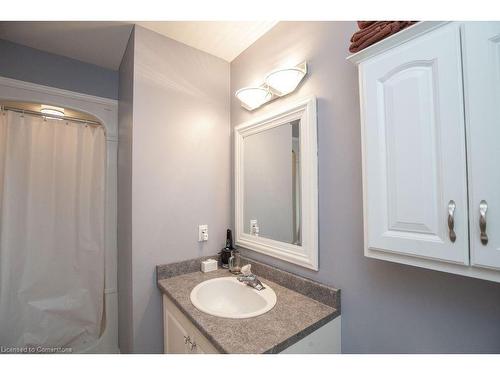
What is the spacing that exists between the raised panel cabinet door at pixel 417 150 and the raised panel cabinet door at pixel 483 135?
0.02 meters

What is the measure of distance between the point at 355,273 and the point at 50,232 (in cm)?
231

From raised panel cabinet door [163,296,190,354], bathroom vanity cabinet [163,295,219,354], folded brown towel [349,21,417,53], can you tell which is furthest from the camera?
raised panel cabinet door [163,296,190,354]

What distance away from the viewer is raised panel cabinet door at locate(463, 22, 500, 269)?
51 cm

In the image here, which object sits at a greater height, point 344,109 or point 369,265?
point 344,109

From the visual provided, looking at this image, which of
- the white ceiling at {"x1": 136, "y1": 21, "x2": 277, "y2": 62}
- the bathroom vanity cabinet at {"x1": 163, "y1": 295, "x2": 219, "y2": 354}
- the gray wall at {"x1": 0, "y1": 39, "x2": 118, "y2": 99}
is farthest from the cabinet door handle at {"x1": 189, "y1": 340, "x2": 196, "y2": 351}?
the gray wall at {"x1": 0, "y1": 39, "x2": 118, "y2": 99}

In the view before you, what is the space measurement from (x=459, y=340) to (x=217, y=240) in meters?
1.30

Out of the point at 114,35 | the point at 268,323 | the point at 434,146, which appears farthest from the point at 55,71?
the point at 434,146

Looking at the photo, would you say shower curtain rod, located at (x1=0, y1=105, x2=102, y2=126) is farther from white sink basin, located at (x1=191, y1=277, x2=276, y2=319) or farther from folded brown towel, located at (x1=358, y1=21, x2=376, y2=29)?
folded brown towel, located at (x1=358, y1=21, x2=376, y2=29)

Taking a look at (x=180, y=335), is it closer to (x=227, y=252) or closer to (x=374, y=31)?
(x=227, y=252)

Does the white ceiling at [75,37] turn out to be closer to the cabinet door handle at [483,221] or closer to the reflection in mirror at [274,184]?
the reflection in mirror at [274,184]

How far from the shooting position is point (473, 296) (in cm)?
68

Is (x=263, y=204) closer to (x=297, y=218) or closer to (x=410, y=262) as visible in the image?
(x=297, y=218)

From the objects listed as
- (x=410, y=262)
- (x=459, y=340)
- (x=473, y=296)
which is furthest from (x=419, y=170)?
(x=459, y=340)

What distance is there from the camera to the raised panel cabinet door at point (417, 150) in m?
0.56
